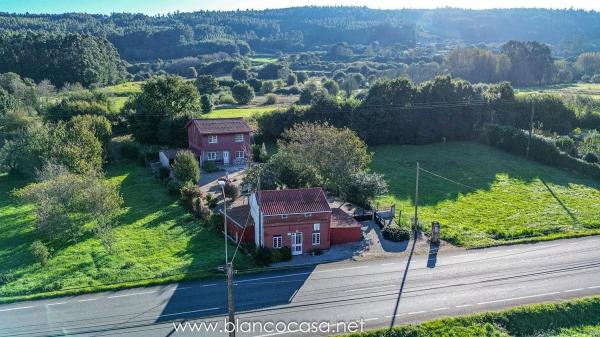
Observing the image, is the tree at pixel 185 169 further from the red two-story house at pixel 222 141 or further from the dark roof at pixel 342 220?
the dark roof at pixel 342 220

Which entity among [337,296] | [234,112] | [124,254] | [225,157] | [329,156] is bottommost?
[124,254]

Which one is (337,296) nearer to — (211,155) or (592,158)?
(211,155)

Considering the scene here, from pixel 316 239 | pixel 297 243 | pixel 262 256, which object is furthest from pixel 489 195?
pixel 262 256

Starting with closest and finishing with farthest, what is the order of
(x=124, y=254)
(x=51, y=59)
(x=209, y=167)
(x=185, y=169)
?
(x=124, y=254), (x=185, y=169), (x=209, y=167), (x=51, y=59)

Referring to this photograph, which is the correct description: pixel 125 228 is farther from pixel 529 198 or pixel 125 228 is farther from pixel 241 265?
pixel 529 198

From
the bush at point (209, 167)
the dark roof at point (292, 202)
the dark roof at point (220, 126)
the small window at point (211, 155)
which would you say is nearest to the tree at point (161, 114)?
the dark roof at point (220, 126)

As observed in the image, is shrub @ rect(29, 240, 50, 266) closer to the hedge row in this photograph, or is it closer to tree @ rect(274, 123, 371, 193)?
tree @ rect(274, 123, 371, 193)
